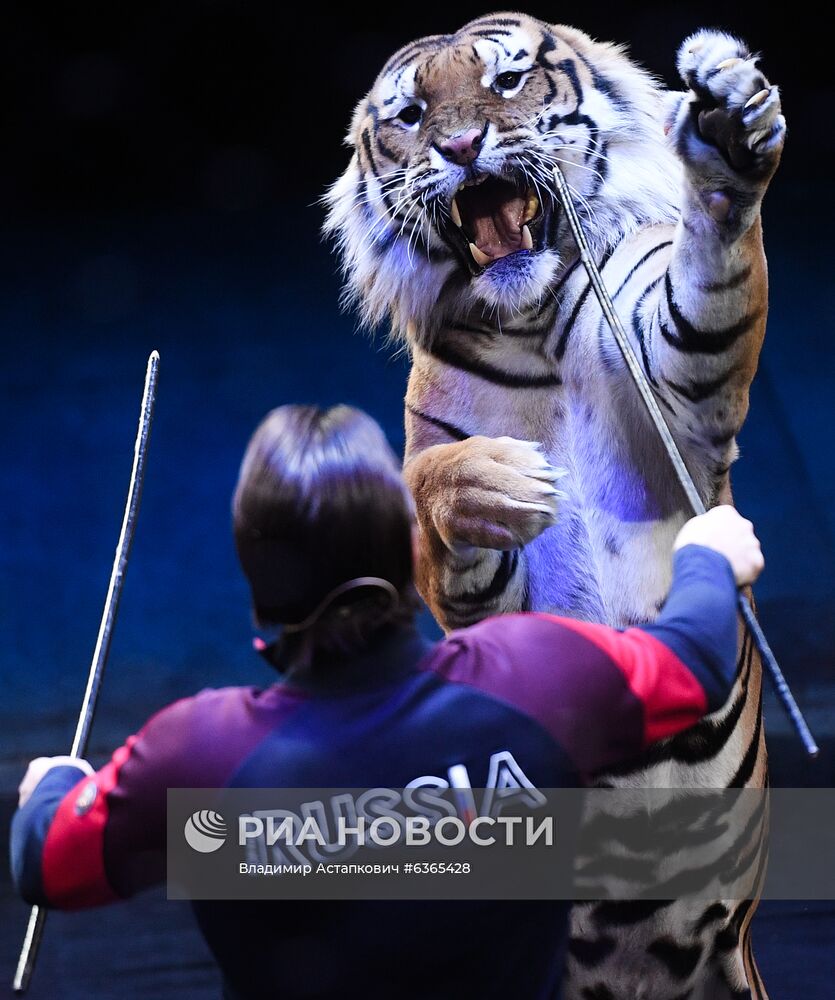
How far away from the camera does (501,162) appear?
4.72 ft

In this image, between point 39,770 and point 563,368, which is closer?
point 39,770

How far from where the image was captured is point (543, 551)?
1461 mm

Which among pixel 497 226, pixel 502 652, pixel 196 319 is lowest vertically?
pixel 196 319

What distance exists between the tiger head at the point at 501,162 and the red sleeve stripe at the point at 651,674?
0.77 metres

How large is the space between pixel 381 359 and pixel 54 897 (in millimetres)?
2284

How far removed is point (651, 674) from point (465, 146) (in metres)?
0.86

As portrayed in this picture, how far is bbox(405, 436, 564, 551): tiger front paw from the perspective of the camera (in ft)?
4.24

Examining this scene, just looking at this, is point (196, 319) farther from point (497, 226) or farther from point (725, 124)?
point (725, 124)

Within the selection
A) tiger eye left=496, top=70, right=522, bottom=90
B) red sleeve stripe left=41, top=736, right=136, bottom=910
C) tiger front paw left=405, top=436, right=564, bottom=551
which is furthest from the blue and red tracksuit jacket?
tiger eye left=496, top=70, right=522, bottom=90

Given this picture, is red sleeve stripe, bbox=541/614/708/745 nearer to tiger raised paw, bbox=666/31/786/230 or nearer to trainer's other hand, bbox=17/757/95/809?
Answer: trainer's other hand, bbox=17/757/95/809

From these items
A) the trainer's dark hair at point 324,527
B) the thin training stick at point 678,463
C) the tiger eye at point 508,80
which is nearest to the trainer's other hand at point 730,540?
the thin training stick at point 678,463

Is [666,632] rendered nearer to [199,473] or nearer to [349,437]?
[349,437]

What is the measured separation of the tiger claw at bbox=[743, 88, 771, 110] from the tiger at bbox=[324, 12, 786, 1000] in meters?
0.25

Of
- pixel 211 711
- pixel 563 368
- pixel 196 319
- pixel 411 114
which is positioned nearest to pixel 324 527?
pixel 211 711
